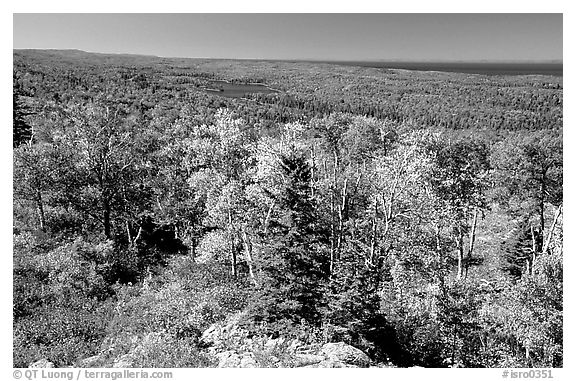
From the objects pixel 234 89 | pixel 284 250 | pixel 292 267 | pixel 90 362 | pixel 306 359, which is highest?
pixel 234 89

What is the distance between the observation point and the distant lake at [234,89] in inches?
4665

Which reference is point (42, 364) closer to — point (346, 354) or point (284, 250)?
point (284, 250)

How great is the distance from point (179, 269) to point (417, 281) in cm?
1290

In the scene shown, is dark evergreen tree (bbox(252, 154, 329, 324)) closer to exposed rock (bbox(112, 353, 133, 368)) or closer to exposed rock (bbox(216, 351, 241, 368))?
exposed rock (bbox(216, 351, 241, 368))

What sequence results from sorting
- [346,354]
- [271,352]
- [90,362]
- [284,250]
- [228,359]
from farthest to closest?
[284,250] < [90,362] < [346,354] < [228,359] < [271,352]

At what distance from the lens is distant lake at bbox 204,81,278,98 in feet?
389

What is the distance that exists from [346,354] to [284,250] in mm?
4113

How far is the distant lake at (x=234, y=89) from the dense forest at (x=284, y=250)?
287ft

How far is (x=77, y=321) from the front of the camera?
17.2 m

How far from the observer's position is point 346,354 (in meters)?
14.0

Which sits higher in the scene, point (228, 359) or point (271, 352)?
point (271, 352)

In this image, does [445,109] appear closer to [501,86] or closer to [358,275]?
[501,86]

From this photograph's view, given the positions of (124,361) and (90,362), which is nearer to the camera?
(124,361)

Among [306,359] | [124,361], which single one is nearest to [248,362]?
[306,359]
